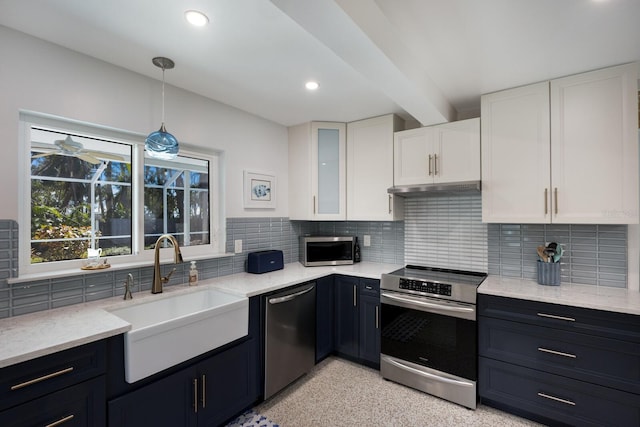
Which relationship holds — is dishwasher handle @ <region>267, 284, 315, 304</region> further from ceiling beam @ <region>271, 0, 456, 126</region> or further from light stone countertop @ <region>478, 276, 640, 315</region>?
ceiling beam @ <region>271, 0, 456, 126</region>

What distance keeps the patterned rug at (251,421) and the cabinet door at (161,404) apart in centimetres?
37

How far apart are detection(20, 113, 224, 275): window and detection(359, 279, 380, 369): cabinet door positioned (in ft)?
4.55

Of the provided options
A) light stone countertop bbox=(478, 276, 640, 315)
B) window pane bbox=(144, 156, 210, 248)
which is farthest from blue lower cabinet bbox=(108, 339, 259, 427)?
light stone countertop bbox=(478, 276, 640, 315)

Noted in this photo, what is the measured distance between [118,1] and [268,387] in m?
2.40

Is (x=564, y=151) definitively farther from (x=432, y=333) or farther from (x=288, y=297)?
(x=288, y=297)

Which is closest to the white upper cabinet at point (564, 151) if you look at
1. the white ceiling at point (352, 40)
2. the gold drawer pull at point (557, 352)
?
the white ceiling at point (352, 40)

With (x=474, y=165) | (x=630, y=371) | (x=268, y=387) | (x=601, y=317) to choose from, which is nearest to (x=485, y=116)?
(x=474, y=165)

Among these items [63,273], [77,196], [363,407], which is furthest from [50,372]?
[363,407]

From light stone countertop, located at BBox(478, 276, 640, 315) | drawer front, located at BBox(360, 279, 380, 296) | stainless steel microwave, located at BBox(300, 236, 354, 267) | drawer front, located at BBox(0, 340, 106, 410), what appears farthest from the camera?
stainless steel microwave, located at BBox(300, 236, 354, 267)

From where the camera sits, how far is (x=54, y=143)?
1.86 meters

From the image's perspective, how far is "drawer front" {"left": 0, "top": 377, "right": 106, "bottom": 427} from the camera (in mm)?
1178

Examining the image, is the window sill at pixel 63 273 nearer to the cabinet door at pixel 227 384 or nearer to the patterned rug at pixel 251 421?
the cabinet door at pixel 227 384

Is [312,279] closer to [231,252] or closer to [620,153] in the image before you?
[231,252]

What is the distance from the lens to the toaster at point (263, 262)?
2717 millimetres
